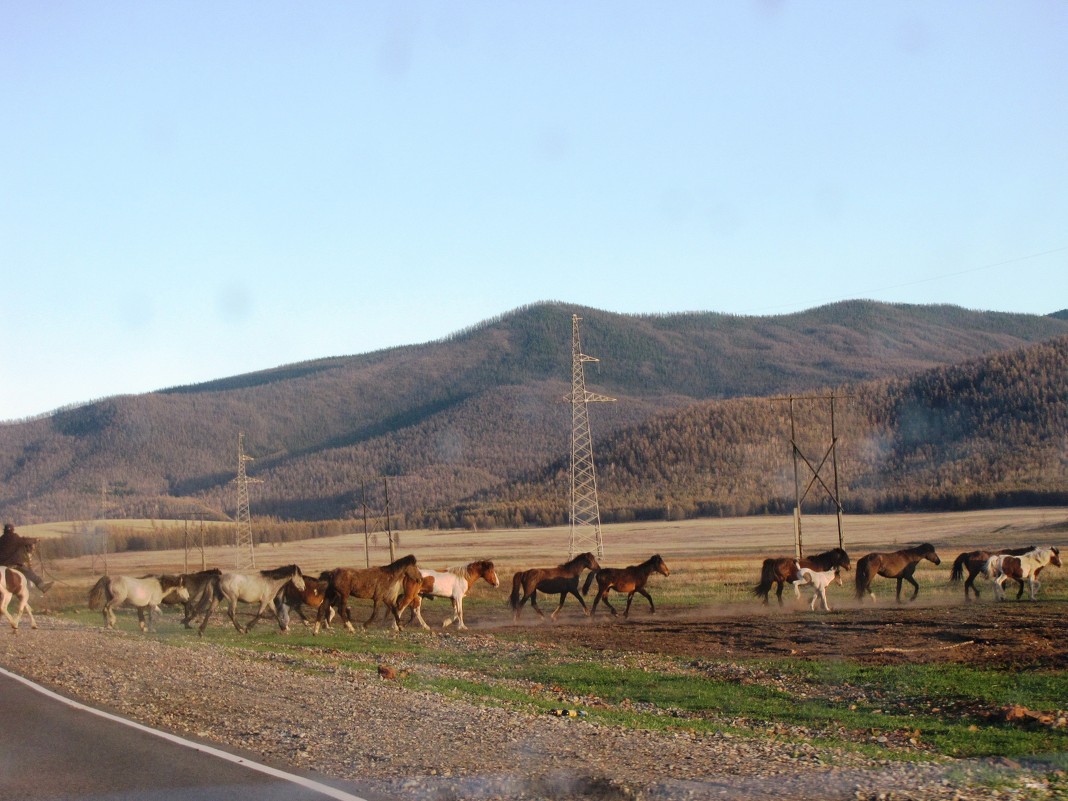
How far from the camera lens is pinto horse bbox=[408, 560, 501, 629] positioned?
2820cm

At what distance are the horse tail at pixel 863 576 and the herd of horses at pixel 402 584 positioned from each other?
1.1 inches

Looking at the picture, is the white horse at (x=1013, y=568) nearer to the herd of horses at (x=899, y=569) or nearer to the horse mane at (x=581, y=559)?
the herd of horses at (x=899, y=569)

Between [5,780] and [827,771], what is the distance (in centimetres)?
708

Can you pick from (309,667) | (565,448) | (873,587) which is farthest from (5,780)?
(565,448)

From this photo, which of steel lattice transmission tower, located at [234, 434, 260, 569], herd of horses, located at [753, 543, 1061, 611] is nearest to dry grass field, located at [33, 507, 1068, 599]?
steel lattice transmission tower, located at [234, 434, 260, 569]

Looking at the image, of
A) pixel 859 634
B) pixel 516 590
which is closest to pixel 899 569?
pixel 859 634

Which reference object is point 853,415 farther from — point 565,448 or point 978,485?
point 565,448

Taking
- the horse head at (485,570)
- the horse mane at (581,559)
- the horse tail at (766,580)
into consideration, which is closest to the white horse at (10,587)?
the horse head at (485,570)

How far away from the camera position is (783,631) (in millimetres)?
23453

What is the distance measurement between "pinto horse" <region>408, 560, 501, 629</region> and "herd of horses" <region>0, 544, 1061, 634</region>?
0.03m

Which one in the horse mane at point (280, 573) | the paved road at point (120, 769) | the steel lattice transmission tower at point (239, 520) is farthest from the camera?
the steel lattice transmission tower at point (239, 520)

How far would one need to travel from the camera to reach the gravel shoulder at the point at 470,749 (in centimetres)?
884

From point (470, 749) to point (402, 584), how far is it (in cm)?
1717

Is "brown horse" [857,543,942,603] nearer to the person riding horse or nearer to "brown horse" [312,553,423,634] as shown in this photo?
"brown horse" [312,553,423,634]
